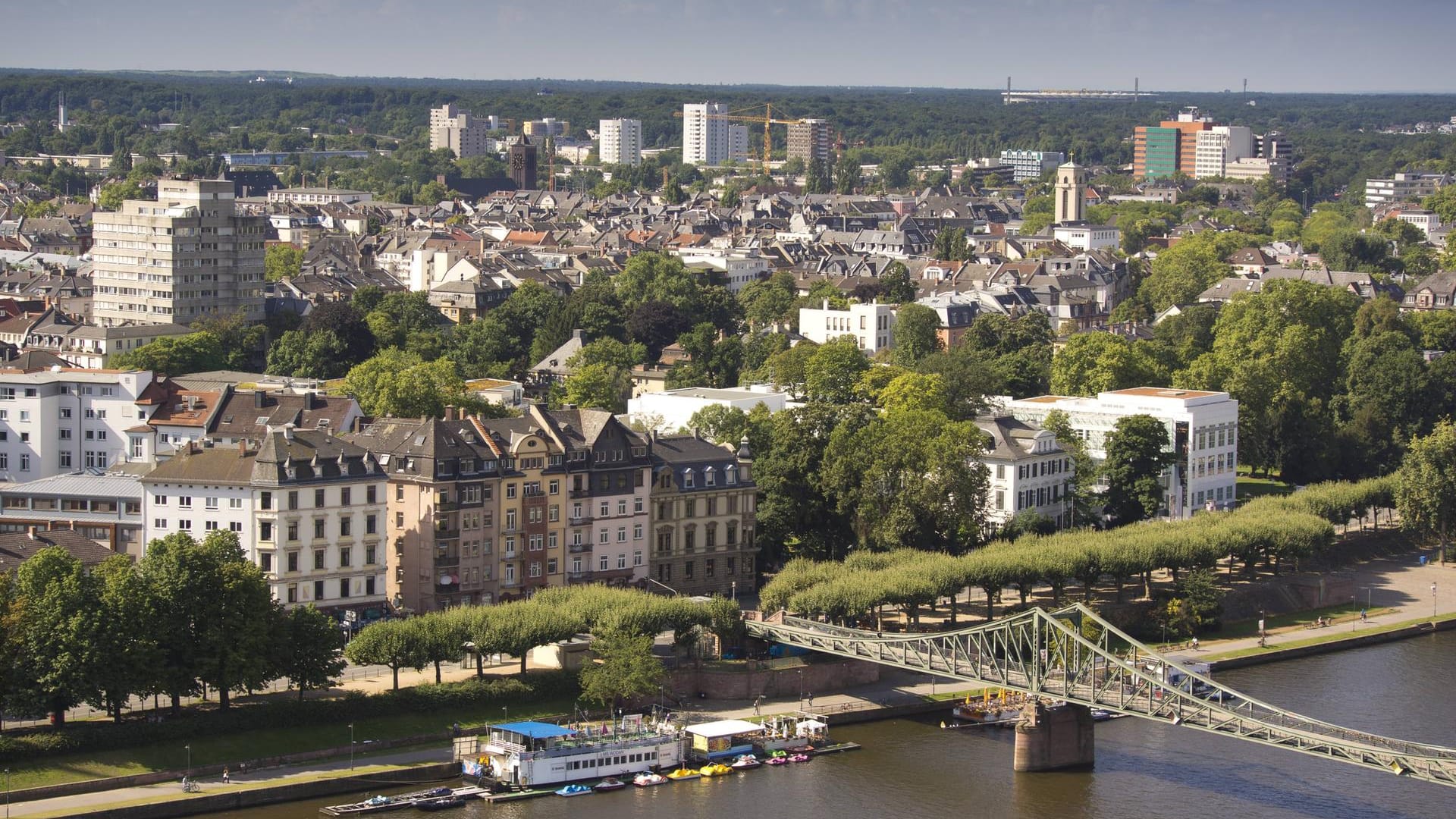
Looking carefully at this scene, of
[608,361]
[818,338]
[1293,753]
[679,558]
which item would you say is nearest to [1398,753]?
[1293,753]

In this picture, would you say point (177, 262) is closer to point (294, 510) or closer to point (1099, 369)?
point (1099, 369)

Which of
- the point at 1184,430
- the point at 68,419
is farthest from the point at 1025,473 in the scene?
the point at 68,419

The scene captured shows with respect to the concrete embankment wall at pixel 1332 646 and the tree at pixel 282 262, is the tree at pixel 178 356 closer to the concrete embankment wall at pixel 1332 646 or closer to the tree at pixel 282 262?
the tree at pixel 282 262

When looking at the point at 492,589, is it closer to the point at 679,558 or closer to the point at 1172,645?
the point at 679,558

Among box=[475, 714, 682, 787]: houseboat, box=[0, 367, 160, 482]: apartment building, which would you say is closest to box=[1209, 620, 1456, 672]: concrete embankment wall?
box=[475, 714, 682, 787]: houseboat

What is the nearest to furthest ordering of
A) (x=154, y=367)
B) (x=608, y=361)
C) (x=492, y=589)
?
(x=492, y=589) < (x=154, y=367) < (x=608, y=361)

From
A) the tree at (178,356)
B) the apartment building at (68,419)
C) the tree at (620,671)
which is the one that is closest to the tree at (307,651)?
the tree at (620,671)
